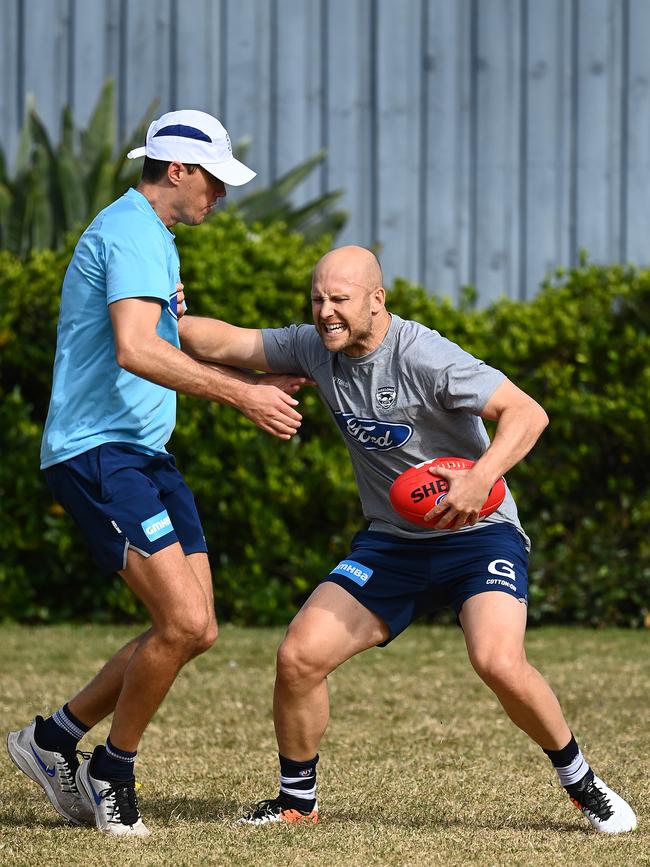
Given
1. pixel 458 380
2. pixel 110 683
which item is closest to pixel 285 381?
pixel 458 380

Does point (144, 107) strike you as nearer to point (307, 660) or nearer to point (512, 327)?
point (512, 327)

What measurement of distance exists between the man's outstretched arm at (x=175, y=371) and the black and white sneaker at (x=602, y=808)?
1.45m

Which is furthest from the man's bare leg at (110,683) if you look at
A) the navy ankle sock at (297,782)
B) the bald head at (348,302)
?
the bald head at (348,302)

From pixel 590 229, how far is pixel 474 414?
5563 millimetres

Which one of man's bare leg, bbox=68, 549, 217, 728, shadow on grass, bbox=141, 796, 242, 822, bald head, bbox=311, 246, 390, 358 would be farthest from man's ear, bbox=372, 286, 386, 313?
shadow on grass, bbox=141, 796, 242, 822

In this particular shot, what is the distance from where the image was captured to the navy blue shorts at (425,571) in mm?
4426

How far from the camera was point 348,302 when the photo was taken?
4359 millimetres

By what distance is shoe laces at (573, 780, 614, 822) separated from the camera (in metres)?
4.32

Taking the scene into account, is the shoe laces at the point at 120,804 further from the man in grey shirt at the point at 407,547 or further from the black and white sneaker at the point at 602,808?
the black and white sneaker at the point at 602,808

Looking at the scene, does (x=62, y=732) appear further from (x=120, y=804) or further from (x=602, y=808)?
(x=602, y=808)

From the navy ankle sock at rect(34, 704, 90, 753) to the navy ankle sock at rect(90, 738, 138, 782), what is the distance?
0.78 feet

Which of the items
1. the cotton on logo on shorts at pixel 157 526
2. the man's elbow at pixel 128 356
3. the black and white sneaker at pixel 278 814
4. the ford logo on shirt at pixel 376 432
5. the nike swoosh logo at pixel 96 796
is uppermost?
the man's elbow at pixel 128 356

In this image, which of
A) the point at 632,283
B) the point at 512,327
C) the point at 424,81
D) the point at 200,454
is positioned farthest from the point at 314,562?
the point at 424,81

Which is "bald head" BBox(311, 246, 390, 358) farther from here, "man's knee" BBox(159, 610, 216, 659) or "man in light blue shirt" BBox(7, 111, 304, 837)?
"man's knee" BBox(159, 610, 216, 659)
